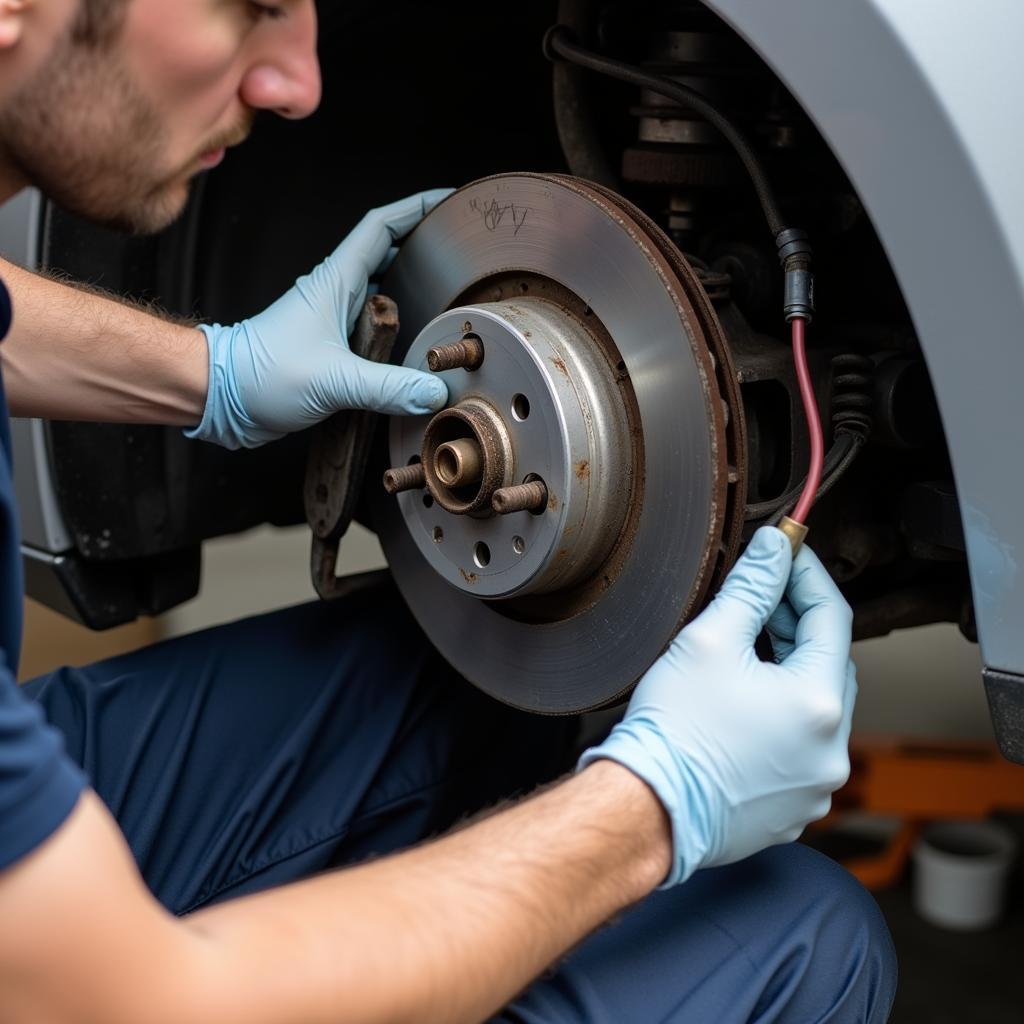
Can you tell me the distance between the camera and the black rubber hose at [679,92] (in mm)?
802

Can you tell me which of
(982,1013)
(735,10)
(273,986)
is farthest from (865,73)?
(982,1013)

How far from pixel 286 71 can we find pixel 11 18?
16cm

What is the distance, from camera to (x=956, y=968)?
156 centimetres

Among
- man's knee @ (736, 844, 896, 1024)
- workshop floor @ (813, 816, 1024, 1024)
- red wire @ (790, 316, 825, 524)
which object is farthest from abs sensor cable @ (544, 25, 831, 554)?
workshop floor @ (813, 816, 1024, 1024)

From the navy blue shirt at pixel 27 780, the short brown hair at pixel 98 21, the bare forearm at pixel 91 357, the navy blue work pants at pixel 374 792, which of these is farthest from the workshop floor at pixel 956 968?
the short brown hair at pixel 98 21

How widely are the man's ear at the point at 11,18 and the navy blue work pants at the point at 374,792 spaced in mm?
509

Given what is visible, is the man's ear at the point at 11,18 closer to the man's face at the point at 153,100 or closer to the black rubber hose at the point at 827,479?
the man's face at the point at 153,100

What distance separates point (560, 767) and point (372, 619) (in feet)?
0.77

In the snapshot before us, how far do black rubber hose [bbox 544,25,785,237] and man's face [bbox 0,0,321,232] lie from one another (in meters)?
0.22

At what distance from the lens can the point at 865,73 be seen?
65cm

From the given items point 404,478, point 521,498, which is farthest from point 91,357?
point 521,498

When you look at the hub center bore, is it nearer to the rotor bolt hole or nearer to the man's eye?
the rotor bolt hole

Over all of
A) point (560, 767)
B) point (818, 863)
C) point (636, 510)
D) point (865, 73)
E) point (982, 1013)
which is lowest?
point (982, 1013)

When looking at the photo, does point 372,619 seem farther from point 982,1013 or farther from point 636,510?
point 982,1013
